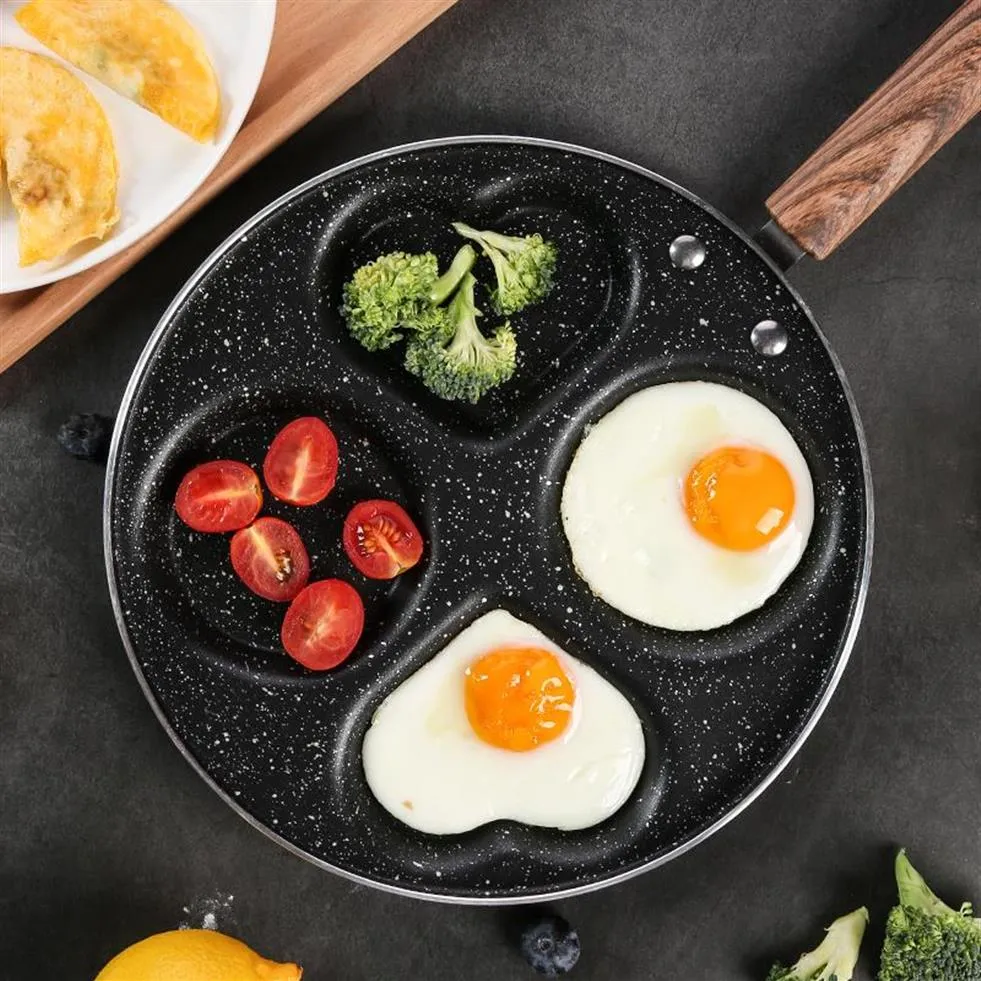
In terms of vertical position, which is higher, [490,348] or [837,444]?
[837,444]

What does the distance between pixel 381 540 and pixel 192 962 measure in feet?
3.07

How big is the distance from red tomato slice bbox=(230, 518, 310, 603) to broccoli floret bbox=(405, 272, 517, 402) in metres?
0.45

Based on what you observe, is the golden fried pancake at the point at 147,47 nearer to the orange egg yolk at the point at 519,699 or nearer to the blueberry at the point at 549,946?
the orange egg yolk at the point at 519,699

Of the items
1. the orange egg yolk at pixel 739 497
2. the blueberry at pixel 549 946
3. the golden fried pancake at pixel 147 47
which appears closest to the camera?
the golden fried pancake at pixel 147 47

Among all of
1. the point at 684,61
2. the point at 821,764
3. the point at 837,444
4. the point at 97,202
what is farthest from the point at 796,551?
the point at 97,202

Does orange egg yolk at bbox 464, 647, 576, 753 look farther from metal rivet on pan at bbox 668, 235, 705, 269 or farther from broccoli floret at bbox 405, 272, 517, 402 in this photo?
metal rivet on pan at bbox 668, 235, 705, 269

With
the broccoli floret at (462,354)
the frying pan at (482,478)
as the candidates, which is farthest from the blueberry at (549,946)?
the broccoli floret at (462,354)

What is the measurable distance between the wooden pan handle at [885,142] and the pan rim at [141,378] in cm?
14

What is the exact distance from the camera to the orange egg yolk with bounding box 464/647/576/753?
218cm

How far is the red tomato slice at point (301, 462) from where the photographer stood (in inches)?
87.2

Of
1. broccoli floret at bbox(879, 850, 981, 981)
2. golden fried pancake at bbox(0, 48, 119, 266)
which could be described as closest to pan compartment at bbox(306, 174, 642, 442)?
golden fried pancake at bbox(0, 48, 119, 266)

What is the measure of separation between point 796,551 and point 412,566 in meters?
0.83

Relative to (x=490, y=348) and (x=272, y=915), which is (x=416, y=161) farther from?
(x=272, y=915)

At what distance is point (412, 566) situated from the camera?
230 cm
